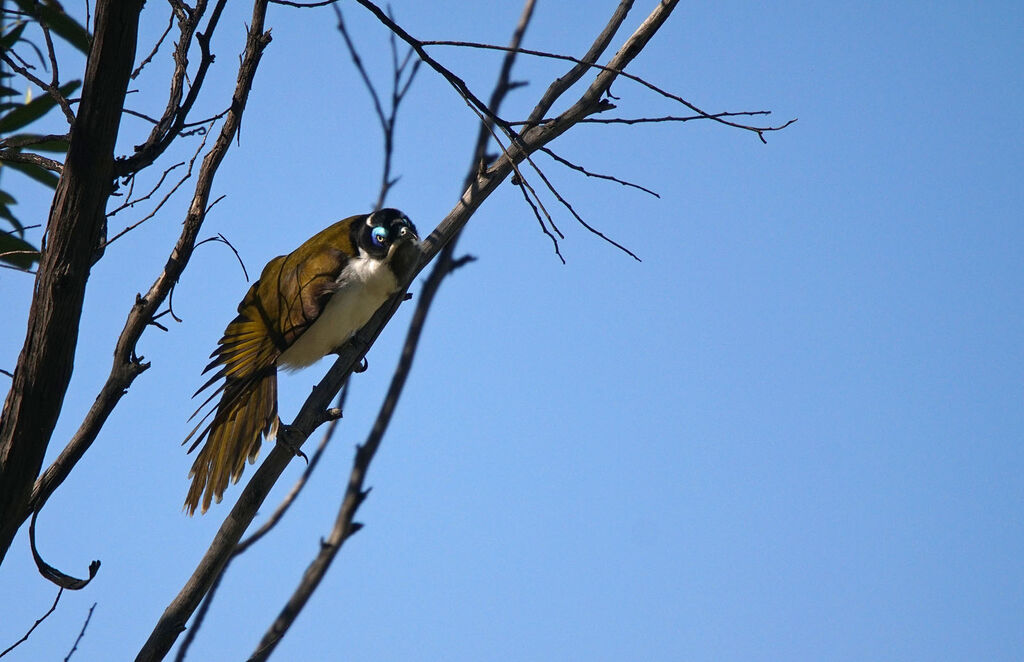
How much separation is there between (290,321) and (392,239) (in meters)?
0.54

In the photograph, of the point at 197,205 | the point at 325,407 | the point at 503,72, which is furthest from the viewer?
the point at 503,72

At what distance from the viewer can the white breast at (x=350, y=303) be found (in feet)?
12.1

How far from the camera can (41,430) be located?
1.85 meters

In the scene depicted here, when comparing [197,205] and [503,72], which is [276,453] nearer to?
[197,205]

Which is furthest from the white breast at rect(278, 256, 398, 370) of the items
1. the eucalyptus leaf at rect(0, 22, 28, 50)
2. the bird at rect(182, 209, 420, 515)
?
the eucalyptus leaf at rect(0, 22, 28, 50)

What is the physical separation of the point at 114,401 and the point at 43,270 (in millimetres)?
470

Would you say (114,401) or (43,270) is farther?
(114,401)

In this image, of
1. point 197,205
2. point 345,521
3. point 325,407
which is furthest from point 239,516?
point 345,521

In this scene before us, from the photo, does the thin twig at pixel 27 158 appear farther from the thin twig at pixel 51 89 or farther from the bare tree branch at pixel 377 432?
the bare tree branch at pixel 377 432

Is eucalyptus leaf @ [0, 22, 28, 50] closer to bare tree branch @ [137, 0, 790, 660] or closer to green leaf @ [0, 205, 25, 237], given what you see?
green leaf @ [0, 205, 25, 237]

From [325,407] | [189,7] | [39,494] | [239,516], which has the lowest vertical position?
[39,494]

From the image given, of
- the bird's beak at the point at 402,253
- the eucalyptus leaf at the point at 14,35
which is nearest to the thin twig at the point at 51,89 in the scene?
the eucalyptus leaf at the point at 14,35

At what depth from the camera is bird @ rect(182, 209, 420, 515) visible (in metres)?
3.48

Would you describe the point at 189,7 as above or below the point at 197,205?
above
